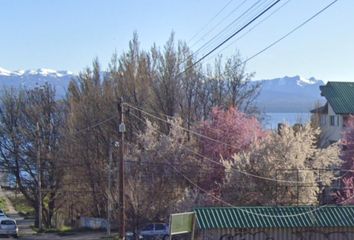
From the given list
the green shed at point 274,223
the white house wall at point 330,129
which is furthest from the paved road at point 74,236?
the green shed at point 274,223

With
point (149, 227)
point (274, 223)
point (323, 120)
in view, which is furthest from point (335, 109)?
point (274, 223)

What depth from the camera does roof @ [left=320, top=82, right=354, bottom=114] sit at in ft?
196

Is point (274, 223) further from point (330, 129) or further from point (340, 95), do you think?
point (330, 129)

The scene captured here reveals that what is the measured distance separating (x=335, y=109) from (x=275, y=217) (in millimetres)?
33364

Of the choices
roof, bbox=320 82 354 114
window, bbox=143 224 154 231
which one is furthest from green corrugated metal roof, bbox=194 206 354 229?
roof, bbox=320 82 354 114

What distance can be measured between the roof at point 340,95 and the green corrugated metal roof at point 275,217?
3157 centimetres

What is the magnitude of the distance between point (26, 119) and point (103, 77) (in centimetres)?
1032

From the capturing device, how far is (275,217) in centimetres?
2842

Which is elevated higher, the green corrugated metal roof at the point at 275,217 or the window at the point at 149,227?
the green corrugated metal roof at the point at 275,217

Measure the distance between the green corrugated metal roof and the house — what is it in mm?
31000

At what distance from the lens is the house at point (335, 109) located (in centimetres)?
5962

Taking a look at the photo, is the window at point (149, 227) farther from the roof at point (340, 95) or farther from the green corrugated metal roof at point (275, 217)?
the roof at point (340, 95)

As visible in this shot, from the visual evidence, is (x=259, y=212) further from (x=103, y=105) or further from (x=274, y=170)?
(x=103, y=105)

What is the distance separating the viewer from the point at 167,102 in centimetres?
5375
